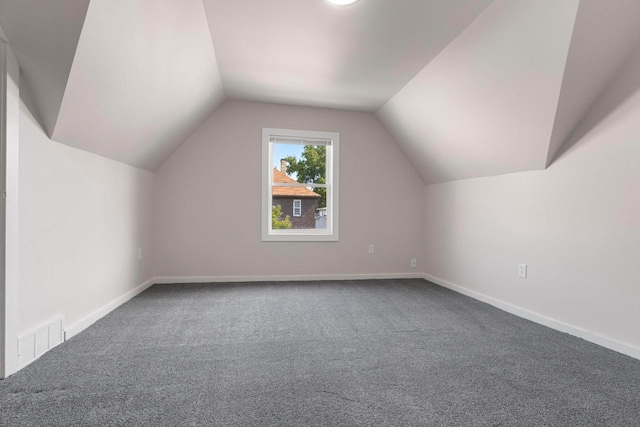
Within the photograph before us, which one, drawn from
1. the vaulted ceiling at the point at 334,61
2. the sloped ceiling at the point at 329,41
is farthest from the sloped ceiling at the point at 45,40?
the sloped ceiling at the point at 329,41

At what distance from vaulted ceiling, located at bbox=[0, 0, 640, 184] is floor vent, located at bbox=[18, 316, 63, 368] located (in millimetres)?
1151

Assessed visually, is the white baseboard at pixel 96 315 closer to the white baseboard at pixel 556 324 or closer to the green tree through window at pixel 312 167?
the green tree through window at pixel 312 167

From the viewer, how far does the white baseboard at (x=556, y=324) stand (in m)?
2.02

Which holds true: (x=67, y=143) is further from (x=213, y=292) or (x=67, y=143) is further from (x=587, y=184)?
(x=587, y=184)

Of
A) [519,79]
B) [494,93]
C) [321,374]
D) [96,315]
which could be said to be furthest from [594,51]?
[96,315]

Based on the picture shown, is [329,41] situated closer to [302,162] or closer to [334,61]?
[334,61]

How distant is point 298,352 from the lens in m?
Answer: 2.02

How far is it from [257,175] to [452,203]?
7.83 ft

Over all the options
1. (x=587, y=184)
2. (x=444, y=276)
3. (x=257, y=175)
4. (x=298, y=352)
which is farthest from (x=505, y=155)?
(x=257, y=175)

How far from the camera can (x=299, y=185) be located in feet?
14.0

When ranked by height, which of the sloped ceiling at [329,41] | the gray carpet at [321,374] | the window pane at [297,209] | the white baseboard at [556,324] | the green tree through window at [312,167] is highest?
the sloped ceiling at [329,41]

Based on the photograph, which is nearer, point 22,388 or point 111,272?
point 22,388

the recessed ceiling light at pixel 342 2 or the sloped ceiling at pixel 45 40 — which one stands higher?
the recessed ceiling light at pixel 342 2

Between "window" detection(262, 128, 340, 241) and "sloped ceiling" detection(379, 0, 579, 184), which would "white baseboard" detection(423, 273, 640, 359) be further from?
"window" detection(262, 128, 340, 241)
